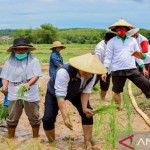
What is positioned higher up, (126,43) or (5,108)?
(126,43)

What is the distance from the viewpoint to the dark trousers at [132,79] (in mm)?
7652

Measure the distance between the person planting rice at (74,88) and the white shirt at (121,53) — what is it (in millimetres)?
2040

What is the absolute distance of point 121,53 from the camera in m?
7.85

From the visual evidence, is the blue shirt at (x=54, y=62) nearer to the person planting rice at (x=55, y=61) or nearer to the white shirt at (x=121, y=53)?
the person planting rice at (x=55, y=61)

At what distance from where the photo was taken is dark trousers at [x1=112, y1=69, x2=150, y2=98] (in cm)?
765

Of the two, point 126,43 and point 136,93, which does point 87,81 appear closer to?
point 126,43

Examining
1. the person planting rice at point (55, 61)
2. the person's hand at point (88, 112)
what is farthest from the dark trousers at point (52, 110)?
the person planting rice at point (55, 61)

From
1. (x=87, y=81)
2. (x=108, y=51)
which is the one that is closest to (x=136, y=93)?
(x=108, y=51)

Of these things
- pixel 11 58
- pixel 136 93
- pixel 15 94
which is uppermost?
pixel 11 58

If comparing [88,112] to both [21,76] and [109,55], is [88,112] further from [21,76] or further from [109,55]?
[109,55]

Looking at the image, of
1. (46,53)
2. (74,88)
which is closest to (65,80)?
(74,88)

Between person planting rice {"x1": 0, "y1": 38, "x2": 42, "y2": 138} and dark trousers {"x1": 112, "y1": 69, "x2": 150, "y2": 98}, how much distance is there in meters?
1.96

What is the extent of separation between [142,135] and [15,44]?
2176mm

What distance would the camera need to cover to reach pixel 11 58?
638 cm
